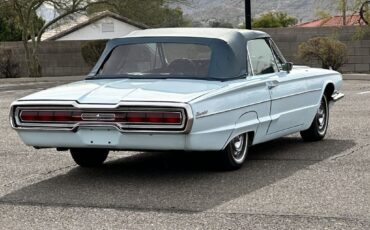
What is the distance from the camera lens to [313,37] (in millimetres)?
29844

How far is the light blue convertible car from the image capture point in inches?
321

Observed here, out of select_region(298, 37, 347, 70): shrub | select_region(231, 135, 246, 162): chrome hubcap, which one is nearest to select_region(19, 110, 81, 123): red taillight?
select_region(231, 135, 246, 162): chrome hubcap

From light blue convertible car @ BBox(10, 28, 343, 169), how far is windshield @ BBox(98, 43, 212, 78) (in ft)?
0.04

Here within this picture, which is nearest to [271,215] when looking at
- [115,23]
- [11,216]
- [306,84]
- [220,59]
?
[11,216]

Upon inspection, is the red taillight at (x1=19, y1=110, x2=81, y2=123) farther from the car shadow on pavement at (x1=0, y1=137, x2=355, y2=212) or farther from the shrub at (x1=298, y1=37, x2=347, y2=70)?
the shrub at (x1=298, y1=37, x2=347, y2=70)

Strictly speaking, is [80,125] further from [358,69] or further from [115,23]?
[115,23]

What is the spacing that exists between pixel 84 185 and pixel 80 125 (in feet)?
2.12

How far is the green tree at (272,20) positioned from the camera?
6675 cm

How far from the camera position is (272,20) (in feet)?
229

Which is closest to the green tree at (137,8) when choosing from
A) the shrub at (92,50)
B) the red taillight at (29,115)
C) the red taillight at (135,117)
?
the shrub at (92,50)

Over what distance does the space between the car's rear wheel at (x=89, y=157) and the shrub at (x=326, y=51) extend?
18550 millimetres

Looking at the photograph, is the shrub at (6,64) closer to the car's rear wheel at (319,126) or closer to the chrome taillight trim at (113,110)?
the car's rear wheel at (319,126)

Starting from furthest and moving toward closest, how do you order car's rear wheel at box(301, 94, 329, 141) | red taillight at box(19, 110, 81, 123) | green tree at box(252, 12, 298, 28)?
green tree at box(252, 12, 298, 28), car's rear wheel at box(301, 94, 329, 141), red taillight at box(19, 110, 81, 123)

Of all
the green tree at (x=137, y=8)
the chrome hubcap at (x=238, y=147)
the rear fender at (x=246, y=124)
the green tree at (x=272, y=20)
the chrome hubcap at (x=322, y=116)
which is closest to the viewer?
the rear fender at (x=246, y=124)
